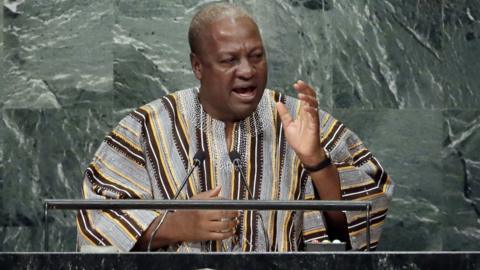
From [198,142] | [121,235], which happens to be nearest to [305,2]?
[198,142]

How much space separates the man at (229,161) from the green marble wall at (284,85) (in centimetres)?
145

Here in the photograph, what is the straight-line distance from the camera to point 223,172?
5.25 metres

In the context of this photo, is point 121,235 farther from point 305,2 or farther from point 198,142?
point 305,2

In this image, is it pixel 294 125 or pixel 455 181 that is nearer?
pixel 294 125

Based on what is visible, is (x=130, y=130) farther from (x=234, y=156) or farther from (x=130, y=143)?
(x=234, y=156)

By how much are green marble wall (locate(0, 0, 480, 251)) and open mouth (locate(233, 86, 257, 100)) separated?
1.64m

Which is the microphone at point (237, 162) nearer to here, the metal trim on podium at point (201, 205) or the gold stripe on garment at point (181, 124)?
the gold stripe on garment at point (181, 124)

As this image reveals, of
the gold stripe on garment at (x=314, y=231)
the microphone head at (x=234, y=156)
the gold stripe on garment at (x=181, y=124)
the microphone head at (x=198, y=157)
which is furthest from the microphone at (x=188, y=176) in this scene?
the gold stripe on garment at (x=314, y=231)

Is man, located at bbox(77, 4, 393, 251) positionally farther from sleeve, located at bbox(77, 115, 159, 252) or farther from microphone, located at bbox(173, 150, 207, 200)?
microphone, located at bbox(173, 150, 207, 200)

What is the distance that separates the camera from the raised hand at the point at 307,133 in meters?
5.02

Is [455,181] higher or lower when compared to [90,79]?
lower

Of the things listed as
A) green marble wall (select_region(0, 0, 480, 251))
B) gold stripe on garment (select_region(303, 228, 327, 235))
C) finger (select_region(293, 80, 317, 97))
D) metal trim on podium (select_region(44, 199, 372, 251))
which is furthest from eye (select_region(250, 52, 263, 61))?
green marble wall (select_region(0, 0, 480, 251))

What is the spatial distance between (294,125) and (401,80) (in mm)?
2002

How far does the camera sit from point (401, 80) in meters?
6.99
